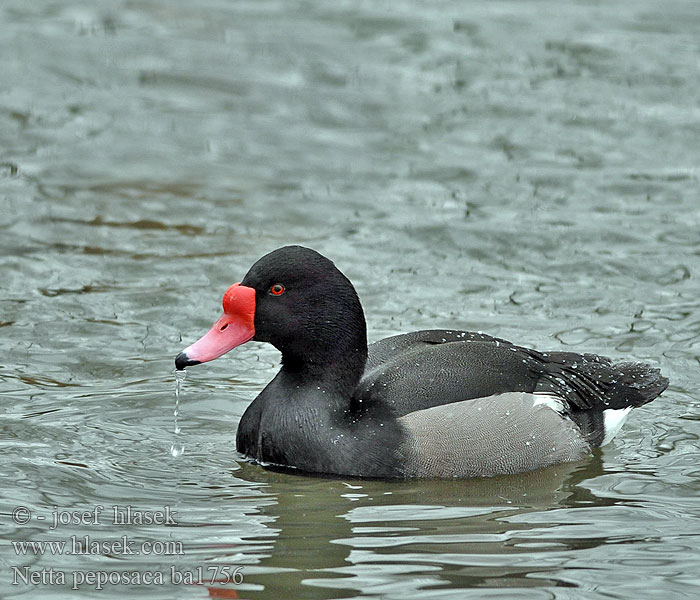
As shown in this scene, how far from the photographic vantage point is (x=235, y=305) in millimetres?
8797

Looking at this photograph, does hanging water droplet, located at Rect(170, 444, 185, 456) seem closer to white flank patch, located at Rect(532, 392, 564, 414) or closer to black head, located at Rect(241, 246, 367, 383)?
black head, located at Rect(241, 246, 367, 383)

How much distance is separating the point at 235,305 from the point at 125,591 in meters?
2.25

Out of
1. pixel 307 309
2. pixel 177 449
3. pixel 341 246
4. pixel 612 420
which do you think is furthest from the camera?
pixel 341 246

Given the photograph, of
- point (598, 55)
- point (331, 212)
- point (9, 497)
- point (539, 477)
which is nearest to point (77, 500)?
point (9, 497)

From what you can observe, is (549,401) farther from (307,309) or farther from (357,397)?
(307,309)

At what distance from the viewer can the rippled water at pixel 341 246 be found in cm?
771

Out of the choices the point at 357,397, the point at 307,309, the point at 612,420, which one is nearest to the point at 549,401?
the point at 612,420

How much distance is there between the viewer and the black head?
8828 millimetres

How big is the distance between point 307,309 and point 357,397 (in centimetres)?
62

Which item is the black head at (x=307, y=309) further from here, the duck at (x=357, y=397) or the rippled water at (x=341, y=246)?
the rippled water at (x=341, y=246)

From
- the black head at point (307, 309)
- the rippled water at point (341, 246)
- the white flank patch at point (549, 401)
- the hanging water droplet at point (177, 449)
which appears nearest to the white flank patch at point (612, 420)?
the rippled water at point (341, 246)

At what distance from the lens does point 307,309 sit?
8.84 meters

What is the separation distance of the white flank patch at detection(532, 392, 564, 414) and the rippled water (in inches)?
16.0

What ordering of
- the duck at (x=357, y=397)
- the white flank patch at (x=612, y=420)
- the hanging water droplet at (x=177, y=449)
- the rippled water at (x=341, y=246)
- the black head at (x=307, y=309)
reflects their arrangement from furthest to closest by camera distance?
the white flank patch at (x=612, y=420) < the hanging water droplet at (x=177, y=449) < the black head at (x=307, y=309) < the duck at (x=357, y=397) < the rippled water at (x=341, y=246)
